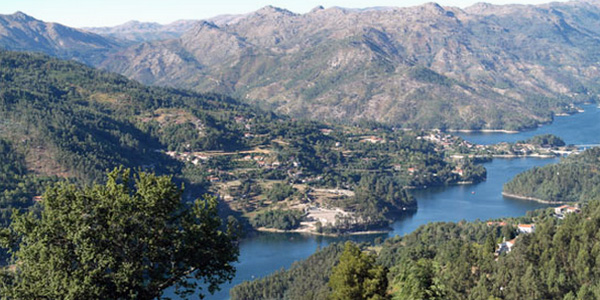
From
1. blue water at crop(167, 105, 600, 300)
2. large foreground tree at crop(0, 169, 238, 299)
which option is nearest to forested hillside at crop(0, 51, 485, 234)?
blue water at crop(167, 105, 600, 300)

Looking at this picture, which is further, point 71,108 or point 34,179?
point 71,108

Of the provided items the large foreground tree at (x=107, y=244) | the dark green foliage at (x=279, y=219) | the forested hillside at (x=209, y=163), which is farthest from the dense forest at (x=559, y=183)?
the large foreground tree at (x=107, y=244)

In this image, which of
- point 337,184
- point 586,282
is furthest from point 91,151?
point 586,282

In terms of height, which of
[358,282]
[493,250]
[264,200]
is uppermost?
[358,282]

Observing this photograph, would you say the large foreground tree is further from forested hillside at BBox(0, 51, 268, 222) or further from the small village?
forested hillside at BBox(0, 51, 268, 222)

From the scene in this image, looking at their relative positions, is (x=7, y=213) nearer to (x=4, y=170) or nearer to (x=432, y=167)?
(x=4, y=170)

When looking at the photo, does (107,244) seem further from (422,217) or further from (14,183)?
(422,217)
